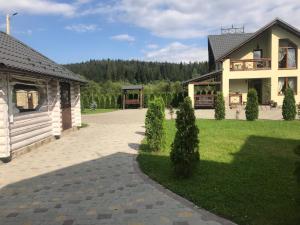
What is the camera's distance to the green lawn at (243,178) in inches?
173

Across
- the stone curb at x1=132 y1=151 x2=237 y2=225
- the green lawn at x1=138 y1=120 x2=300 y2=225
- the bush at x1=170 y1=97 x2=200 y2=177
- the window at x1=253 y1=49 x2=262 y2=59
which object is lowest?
the stone curb at x1=132 y1=151 x2=237 y2=225

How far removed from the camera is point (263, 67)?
2588 centimetres

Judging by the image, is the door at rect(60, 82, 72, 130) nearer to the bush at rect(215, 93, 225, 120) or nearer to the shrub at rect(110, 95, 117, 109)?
the bush at rect(215, 93, 225, 120)

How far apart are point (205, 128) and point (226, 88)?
13.0 m

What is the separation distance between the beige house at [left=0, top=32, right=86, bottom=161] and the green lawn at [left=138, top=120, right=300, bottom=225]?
3608 mm

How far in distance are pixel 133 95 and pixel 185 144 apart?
98.7 ft

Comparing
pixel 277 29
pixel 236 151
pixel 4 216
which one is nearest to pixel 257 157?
pixel 236 151

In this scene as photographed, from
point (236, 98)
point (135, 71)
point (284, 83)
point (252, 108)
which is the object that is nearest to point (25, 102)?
point (252, 108)

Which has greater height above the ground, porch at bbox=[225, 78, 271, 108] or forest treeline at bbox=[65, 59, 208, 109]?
forest treeline at bbox=[65, 59, 208, 109]

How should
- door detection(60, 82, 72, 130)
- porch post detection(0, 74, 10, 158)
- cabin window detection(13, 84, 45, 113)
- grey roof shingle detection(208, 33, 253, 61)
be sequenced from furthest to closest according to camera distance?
grey roof shingle detection(208, 33, 253, 61), door detection(60, 82, 72, 130), cabin window detection(13, 84, 45, 113), porch post detection(0, 74, 10, 158)

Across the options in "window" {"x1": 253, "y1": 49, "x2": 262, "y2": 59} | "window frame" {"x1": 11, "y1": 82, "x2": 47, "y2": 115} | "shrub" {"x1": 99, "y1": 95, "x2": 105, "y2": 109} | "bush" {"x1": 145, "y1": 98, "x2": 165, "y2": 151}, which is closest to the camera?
"bush" {"x1": 145, "y1": 98, "x2": 165, "y2": 151}

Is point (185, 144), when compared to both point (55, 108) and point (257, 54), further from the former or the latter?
point (257, 54)

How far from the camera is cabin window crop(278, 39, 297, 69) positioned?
84.5 feet

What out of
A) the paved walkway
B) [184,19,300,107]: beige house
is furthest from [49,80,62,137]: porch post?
[184,19,300,107]: beige house
